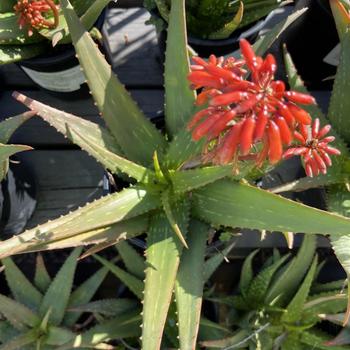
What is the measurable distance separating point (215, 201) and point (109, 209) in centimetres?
12

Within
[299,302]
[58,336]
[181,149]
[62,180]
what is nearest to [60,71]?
[62,180]

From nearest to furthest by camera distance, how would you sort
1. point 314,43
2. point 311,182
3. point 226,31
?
point 311,182 < point 226,31 < point 314,43

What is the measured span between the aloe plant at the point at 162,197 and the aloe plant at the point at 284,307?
168 mm

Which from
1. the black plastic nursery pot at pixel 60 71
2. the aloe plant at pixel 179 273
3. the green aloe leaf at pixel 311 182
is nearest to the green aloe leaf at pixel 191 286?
the aloe plant at pixel 179 273

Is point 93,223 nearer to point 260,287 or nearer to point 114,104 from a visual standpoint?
point 114,104

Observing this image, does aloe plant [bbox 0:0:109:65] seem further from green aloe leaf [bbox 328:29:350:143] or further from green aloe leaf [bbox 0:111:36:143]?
green aloe leaf [bbox 328:29:350:143]

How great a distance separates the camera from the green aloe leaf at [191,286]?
0.54 metres

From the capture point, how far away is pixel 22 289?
0.76 m

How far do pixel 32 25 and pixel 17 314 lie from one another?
1.34 ft

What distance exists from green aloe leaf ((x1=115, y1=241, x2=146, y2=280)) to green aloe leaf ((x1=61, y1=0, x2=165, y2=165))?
0.57 ft

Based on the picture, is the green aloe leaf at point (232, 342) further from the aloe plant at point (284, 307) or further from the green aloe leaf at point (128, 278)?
the green aloe leaf at point (128, 278)

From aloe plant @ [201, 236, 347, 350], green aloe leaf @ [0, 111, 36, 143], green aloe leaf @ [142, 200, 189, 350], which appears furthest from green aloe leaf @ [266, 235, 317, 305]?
green aloe leaf @ [0, 111, 36, 143]

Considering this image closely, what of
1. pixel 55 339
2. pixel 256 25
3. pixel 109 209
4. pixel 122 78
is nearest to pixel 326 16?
pixel 256 25

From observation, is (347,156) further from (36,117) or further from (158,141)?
(36,117)
